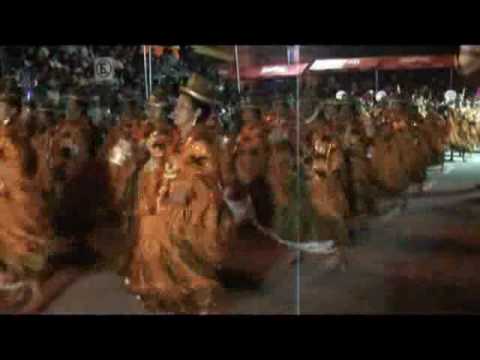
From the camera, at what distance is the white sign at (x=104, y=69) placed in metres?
5.19

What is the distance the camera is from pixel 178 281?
16.3 ft

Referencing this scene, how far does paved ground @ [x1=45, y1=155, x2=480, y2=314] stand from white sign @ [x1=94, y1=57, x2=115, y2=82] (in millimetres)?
1272

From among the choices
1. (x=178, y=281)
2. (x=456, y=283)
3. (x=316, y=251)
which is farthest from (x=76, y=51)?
(x=456, y=283)

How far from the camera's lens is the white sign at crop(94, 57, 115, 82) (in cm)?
519

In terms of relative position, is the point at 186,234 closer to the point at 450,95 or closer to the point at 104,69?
the point at 104,69

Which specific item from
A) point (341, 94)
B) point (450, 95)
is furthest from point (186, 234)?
point (450, 95)

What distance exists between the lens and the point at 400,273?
522 cm

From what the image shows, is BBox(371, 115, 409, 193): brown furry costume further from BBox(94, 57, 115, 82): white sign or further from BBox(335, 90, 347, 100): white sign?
BBox(94, 57, 115, 82): white sign

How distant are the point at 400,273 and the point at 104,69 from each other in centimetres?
225

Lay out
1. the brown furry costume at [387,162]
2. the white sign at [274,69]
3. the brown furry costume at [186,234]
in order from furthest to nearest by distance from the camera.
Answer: the brown furry costume at [387,162] → the white sign at [274,69] → the brown furry costume at [186,234]

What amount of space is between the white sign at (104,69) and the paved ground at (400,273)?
4.17ft

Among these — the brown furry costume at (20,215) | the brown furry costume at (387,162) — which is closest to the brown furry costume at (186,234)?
the brown furry costume at (20,215)

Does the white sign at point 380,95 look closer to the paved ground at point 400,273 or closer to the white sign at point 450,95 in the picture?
the white sign at point 450,95

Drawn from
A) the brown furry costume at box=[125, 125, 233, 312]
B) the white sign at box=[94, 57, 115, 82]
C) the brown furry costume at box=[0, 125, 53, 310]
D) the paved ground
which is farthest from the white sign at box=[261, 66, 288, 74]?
the brown furry costume at box=[0, 125, 53, 310]
